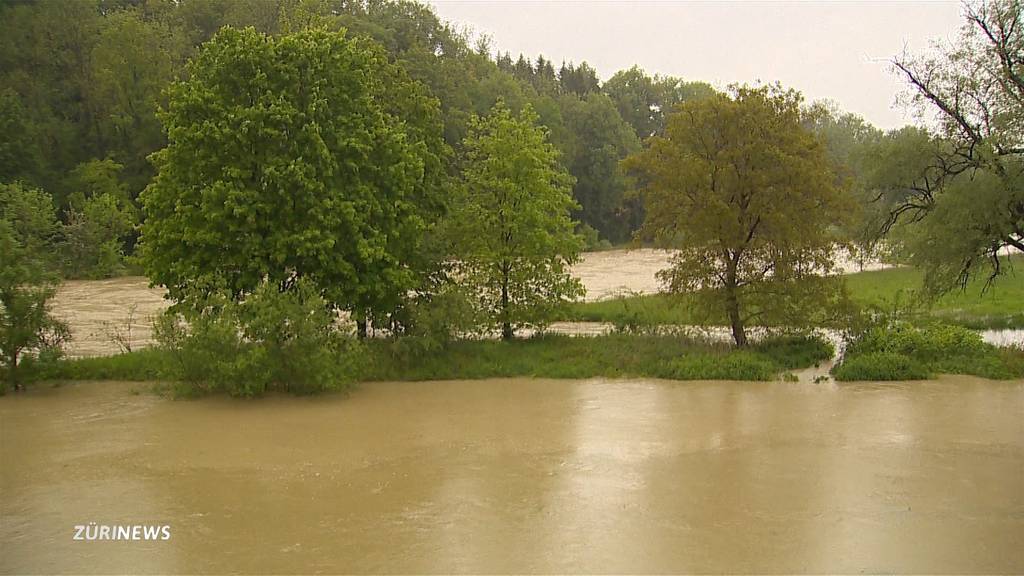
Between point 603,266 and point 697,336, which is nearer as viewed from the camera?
point 697,336

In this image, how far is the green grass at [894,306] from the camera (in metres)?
25.9

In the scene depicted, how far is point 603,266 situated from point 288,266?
36.5 metres

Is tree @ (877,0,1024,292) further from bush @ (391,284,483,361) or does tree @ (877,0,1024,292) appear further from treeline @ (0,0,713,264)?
treeline @ (0,0,713,264)

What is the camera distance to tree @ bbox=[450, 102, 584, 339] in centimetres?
2356

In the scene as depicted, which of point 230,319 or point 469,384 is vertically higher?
point 230,319

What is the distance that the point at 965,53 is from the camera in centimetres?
2055

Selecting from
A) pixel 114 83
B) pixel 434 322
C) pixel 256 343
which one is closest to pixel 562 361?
pixel 434 322

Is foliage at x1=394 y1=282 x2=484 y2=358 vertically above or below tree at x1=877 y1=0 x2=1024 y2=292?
below

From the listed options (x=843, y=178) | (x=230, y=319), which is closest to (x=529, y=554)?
(x=230, y=319)

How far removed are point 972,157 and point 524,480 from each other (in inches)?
579

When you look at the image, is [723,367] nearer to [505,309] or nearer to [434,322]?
[505,309]

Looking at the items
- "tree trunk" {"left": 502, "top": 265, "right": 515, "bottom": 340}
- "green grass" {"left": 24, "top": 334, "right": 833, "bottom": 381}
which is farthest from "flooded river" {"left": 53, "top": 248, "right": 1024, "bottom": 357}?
"tree trunk" {"left": 502, "top": 265, "right": 515, "bottom": 340}

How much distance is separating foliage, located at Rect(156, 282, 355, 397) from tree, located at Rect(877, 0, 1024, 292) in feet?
48.6

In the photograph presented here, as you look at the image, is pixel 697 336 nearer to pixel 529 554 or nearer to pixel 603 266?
pixel 529 554
